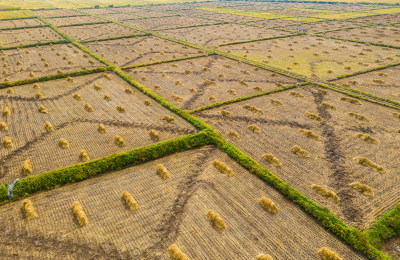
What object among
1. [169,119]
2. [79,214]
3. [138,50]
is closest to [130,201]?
[79,214]

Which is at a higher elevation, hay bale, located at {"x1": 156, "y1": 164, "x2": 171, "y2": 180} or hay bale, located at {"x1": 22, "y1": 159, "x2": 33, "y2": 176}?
hay bale, located at {"x1": 22, "y1": 159, "x2": 33, "y2": 176}

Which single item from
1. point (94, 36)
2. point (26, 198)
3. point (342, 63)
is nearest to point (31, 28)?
point (94, 36)

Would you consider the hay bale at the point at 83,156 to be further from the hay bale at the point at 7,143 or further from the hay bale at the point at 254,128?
the hay bale at the point at 254,128

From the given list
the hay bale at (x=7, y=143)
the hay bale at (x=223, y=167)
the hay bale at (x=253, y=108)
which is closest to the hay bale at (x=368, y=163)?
the hay bale at (x=223, y=167)

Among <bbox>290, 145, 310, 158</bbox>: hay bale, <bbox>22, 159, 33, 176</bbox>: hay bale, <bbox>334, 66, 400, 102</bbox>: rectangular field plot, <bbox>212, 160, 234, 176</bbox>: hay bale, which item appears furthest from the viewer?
<bbox>334, 66, 400, 102</bbox>: rectangular field plot

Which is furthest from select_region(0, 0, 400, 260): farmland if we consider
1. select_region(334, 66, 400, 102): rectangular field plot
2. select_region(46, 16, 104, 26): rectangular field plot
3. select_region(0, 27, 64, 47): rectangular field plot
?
A: select_region(46, 16, 104, 26): rectangular field plot

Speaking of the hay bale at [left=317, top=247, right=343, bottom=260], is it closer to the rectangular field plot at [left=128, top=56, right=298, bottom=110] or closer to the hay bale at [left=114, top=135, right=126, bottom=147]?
the hay bale at [left=114, top=135, right=126, bottom=147]

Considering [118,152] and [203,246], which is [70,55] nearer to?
[118,152]
